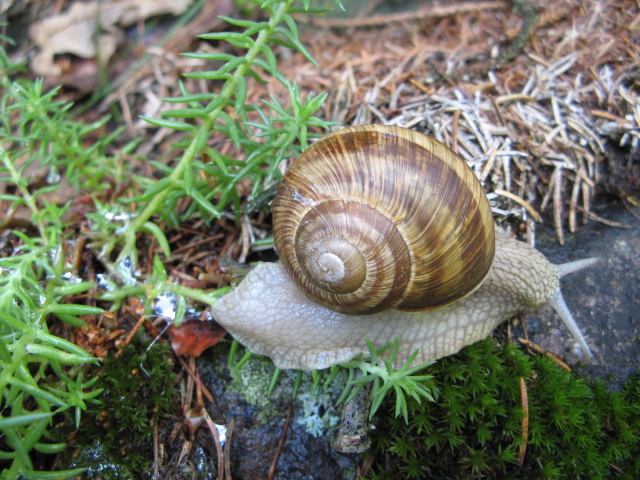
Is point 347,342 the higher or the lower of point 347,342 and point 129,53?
the lower

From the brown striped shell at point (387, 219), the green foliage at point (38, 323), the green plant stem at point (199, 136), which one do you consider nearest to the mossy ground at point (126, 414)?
the green foliage at point (38, 323)

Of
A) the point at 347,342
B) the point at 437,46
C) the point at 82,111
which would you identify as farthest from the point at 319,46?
the point at 347,342

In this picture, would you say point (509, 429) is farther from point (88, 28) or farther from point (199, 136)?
point (88, 28)

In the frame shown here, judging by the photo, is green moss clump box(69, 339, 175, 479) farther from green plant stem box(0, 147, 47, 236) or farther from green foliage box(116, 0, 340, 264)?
green plant stem box(0, 147, 47, 236)

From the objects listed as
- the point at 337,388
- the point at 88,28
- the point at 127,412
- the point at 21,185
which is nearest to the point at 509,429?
the point at 337,388

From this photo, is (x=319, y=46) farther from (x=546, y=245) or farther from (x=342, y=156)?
(x=546, y=245)
